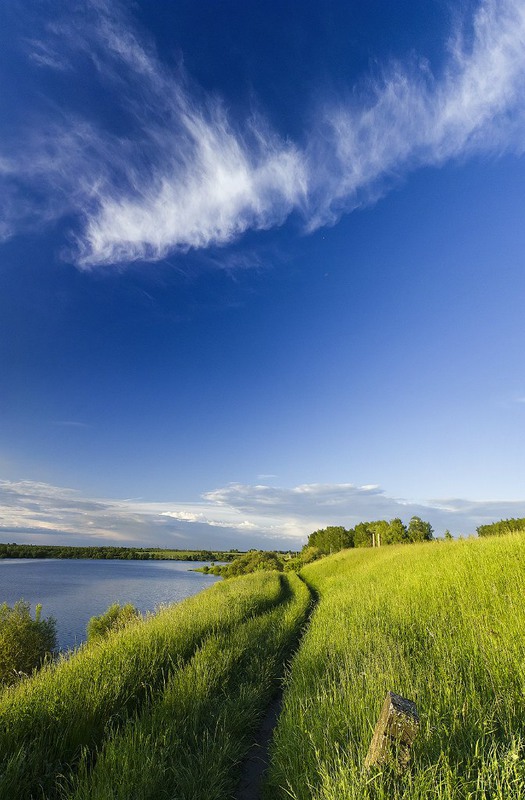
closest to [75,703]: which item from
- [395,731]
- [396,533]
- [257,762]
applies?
[257,762]

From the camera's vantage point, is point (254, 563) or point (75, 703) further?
point (254, 563)

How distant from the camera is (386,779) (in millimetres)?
3121

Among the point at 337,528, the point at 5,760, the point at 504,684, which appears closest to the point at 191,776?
the point at 5,760

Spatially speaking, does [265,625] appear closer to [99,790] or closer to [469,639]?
[469,639]

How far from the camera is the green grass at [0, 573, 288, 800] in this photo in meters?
4.86

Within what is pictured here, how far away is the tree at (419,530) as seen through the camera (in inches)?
2721

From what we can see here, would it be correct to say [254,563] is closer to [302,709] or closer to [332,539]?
[332,539]

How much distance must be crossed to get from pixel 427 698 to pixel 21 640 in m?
22.2

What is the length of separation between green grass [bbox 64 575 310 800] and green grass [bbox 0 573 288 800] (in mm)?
392

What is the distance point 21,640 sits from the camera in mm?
19438

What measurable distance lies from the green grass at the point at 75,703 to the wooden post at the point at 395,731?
394cm

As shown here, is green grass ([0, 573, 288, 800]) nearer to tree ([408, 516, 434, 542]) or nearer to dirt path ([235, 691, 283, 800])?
dirt path ([235, 691, 283, 800])

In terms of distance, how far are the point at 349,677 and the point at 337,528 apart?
4183 inches

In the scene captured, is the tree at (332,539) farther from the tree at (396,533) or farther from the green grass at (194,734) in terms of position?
the green grass at (194,734)
